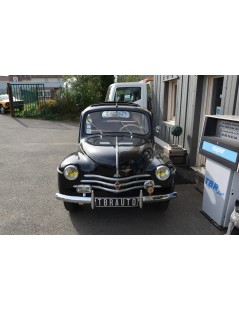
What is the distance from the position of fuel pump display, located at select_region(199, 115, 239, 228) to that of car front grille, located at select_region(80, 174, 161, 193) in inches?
33.6

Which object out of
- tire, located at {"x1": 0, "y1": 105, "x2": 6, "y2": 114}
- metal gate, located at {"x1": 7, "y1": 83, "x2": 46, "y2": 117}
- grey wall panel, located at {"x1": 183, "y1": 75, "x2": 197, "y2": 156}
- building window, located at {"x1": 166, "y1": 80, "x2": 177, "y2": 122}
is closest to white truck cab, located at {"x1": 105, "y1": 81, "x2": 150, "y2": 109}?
building window, located at {"x1": 166, "y1": 80, "x2": 177, "y2": 122}

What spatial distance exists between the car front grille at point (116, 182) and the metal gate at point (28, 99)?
537 inches

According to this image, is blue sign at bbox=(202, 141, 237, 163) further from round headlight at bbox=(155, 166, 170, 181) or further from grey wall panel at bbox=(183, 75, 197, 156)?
grey wall panel at bbox=(183, 75, 197, 156)

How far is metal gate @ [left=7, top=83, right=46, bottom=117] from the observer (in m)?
15.4

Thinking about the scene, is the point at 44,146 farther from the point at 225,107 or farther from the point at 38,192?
the point at 225,107

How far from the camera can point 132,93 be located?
8.88 metres

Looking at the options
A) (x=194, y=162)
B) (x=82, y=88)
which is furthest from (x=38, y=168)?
(x=82, y=88)

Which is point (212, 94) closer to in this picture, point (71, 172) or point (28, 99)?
point (71, 172)

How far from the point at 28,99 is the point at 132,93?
983 centimetres

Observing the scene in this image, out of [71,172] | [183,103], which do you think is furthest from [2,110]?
[71,172]

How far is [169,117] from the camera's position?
25.5ft

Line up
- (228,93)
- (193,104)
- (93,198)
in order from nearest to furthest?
(93,198), (228,93), (193,104)

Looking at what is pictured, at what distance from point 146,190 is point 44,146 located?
19.7 ft

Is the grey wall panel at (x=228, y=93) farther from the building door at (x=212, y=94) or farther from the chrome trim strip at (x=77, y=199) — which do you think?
the chrome trim strip at (x=77, y=199)
